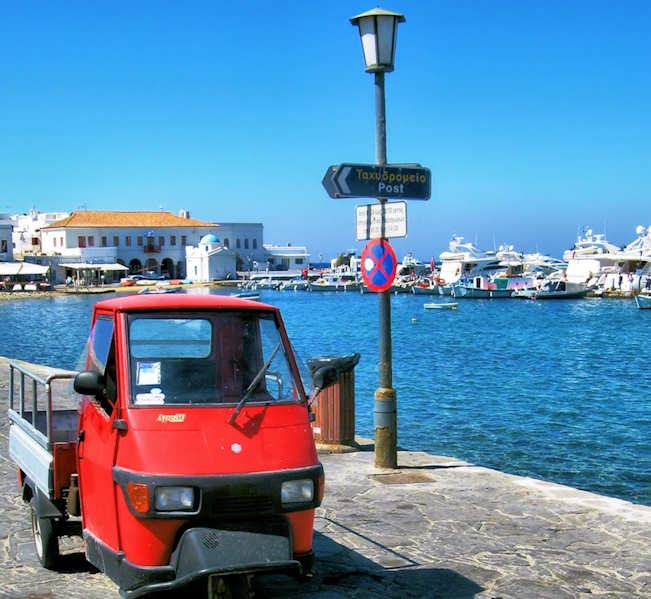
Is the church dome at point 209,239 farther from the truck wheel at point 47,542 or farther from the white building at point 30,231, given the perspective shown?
the truck wheel at point 47,542

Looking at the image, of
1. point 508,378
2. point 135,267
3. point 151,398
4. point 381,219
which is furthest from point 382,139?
point 135,267

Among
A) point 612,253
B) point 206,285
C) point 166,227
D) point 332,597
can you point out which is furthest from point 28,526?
point 166,227

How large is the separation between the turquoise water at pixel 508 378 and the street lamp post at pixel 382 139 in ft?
3.97

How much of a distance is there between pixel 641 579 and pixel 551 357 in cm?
3408

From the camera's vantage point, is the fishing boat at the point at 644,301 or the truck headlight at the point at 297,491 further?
the fishing boat at the point at 644,301

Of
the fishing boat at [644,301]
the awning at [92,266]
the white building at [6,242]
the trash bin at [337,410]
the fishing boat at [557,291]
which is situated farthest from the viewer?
the awning at [92,266]

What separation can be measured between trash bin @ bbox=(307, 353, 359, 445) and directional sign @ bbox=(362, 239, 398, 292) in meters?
1.40

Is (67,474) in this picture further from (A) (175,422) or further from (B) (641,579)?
(B) (641,579)

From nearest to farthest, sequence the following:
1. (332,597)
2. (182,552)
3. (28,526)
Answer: (182,552) < (332,597) < (28,526)

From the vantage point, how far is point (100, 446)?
17.6 ft

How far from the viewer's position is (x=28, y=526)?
7.50 meters

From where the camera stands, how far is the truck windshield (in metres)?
5.36

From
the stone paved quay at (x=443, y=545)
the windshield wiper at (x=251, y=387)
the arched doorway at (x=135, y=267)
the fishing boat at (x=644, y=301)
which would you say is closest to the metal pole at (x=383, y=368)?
the stone paved quay at (x=443, y=545)

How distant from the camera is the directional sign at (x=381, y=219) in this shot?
363 inches
